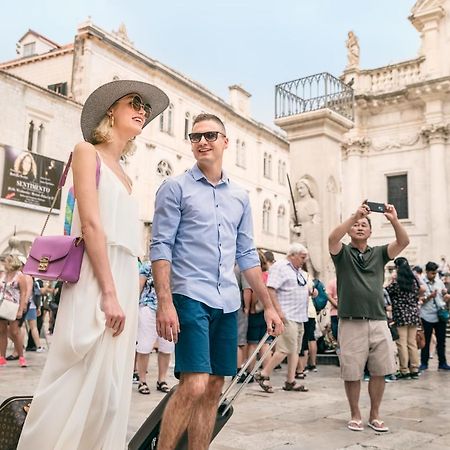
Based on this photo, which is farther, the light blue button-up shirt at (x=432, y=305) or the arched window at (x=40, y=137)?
the arched window at (x=40, y=137)

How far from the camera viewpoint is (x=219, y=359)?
3305 millimetres

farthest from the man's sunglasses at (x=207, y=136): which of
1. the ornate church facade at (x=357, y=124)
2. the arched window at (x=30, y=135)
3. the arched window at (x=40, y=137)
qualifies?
the arched window at (x=40, y=137)

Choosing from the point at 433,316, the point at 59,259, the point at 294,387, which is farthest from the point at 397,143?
the point at 59,259

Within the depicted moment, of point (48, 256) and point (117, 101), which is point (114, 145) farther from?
point (48, 256)

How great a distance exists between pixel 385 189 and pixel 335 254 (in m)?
20.4

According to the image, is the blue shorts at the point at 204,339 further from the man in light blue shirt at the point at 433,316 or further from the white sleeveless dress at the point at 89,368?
the man in light blue shirt at the point at 433,316

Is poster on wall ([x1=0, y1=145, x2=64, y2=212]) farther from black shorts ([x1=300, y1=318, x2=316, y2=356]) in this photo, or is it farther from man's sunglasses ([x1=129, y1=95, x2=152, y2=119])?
man's sunglasses ([x1=129, y1=95, x2=152, y2=119])

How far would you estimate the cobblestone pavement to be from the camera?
4.46 meters

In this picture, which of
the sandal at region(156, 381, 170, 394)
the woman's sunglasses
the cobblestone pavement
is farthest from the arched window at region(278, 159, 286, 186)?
the sandal at region(156, 381, 170, 394)

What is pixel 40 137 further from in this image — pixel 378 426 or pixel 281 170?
pixel 281 170

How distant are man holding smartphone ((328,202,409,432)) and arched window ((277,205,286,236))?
36.4m

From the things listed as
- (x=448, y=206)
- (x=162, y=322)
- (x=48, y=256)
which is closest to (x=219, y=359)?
(x=162, y=322)

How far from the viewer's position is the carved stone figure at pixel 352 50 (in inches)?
1011

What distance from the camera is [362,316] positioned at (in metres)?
5.07
